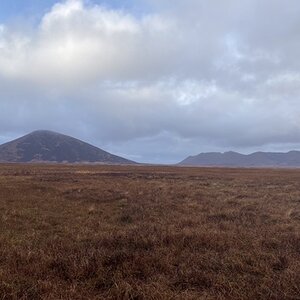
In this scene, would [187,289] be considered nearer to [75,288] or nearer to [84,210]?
[75,288]

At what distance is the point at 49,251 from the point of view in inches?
372

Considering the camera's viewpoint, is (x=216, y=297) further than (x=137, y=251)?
No

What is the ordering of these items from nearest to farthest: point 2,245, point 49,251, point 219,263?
1. point 219,263
2. point 49,251
3. point 2,245

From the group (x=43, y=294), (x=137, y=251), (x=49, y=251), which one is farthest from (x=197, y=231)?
(x=43, y=294)

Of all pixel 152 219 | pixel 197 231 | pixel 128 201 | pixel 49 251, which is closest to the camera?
pixel 49 251

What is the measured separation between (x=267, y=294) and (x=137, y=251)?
12.1 ft

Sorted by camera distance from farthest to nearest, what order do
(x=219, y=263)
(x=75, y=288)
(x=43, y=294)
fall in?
1. (x=219, y=263)
2. (x=75, y=288)
3. (x=43, y=294)

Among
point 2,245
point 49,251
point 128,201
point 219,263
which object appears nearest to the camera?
point 219,263

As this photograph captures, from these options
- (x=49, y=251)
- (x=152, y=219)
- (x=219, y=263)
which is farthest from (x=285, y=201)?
(x=49, y=251)

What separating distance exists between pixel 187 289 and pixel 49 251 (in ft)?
13.3

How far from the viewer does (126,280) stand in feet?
24.3

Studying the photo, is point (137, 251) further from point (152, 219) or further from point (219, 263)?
point (152, 219)

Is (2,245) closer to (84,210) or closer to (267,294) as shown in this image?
(267,294)

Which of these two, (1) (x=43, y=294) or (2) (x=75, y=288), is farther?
(2) (x=75, y=288)
